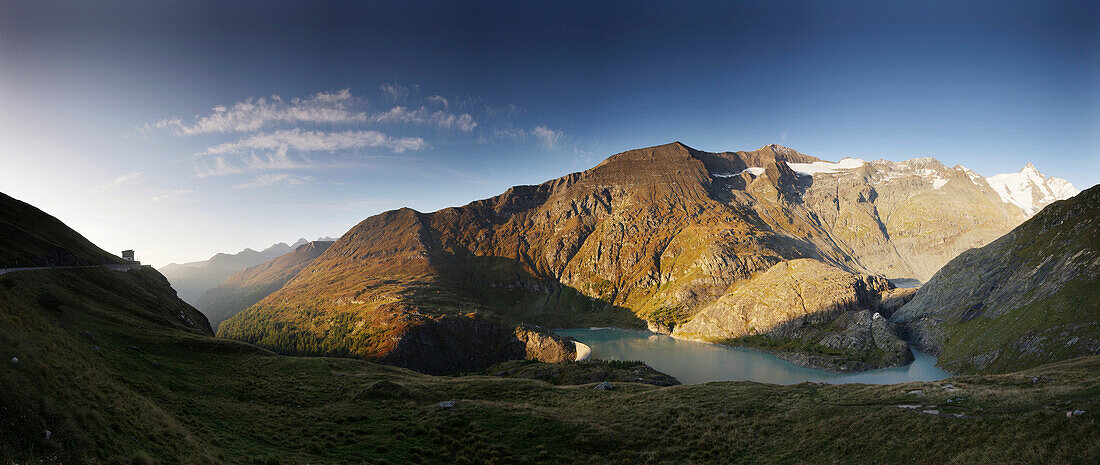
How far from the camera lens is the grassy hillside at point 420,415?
14.5 meters

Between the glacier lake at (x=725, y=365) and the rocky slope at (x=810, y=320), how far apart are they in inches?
205

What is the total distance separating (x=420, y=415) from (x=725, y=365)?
122482mm

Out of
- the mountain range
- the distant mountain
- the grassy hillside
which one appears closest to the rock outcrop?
the distant mountain

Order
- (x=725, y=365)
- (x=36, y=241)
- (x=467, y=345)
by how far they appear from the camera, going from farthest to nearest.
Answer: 1. (x=467, y=345)
2. (x=725, y=365)
3. (x=36, y=241)

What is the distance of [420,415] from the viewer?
96.0 ft

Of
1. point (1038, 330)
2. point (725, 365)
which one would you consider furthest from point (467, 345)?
point (1038, 330)

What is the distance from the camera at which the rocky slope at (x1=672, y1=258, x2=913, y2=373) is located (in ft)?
374

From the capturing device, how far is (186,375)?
3284 cm

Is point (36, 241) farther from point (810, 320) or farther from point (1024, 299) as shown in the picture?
point (810, 320)

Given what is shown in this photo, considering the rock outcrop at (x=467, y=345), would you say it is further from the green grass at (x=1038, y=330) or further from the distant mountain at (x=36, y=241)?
the green grass at (x=1038, y=330)

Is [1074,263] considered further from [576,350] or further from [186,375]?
[186,375]

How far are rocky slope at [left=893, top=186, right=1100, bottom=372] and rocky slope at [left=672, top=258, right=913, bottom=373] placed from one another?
502 inches

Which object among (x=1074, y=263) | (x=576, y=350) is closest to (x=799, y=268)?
(x=1074, y=263)

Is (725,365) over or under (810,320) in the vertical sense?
under
